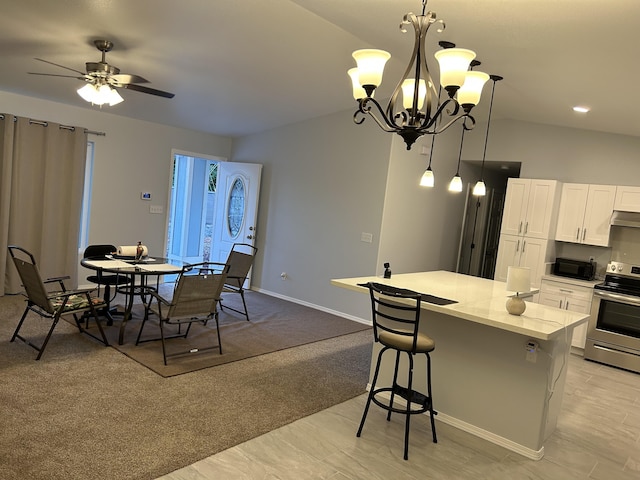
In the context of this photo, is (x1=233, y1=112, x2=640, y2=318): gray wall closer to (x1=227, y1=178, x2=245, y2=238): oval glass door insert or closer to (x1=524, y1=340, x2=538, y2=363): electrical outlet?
(x1=227, y1=178, x2=245, y2=238): oval glass door insert

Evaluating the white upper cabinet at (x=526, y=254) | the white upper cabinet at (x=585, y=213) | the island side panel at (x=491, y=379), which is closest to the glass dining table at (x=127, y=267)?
the island side panel at (x=491, y=379)

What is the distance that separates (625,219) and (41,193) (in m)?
6.73

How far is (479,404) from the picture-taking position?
10.4 ft

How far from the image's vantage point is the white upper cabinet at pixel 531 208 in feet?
18.3

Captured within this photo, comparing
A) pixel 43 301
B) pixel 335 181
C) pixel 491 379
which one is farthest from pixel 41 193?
pixel 491 379

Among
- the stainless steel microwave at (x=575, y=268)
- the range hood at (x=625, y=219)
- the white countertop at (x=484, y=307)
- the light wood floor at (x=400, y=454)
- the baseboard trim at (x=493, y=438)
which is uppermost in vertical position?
the range hood at (x=625, y=219)

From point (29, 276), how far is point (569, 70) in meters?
4.39

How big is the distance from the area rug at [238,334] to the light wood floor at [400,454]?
1226 millimetres

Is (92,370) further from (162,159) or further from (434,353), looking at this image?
(162,159)

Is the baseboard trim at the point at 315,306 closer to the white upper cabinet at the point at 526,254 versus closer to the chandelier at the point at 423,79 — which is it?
the white upper cabinet at the point at 526,254

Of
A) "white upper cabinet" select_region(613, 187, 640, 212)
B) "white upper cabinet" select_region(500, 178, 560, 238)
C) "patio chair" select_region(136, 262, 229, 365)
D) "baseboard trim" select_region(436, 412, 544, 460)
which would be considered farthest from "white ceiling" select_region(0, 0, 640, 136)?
"baseboard trim" select_region(436, 412, 544, 460)

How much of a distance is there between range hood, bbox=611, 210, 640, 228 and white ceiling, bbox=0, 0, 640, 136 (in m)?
0.87

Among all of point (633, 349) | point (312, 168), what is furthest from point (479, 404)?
point (312, 168)

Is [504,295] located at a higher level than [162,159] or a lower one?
lower
